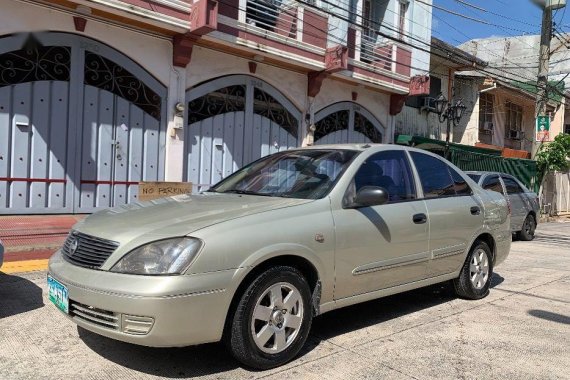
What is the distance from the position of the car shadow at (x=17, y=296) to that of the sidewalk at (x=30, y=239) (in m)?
0.48

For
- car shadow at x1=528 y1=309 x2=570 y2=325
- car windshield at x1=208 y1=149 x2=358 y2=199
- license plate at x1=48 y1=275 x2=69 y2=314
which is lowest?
car shadow at x1=528 y1=309 x2=570 y2=325

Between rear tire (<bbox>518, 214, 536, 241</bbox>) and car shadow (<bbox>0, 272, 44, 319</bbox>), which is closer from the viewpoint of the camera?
car shadow (<bbox>0, 272, 44, 319</bbox>)

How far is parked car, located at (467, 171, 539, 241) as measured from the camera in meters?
11.1

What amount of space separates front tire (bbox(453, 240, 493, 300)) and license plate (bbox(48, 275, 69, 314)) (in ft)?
13.0


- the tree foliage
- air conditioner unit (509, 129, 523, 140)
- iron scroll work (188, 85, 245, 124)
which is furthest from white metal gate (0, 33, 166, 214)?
air conditioner unit (509, 129, 523, 140)

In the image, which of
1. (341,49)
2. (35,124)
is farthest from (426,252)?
(341,49)

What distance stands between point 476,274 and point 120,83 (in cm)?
766

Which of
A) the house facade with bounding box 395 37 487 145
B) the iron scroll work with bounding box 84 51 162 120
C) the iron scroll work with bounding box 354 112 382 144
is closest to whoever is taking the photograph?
the iron scroll work with bounding box 84 51 162 120

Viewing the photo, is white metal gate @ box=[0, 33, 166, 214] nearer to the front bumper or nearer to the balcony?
the balcony

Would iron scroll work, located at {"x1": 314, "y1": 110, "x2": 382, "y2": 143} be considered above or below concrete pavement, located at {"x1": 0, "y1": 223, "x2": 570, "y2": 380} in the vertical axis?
above

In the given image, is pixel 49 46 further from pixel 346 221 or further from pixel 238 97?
pixel 346 221

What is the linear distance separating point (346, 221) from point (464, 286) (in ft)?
7.40

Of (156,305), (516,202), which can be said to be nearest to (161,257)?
(156,305)

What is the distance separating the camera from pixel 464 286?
5.65m
